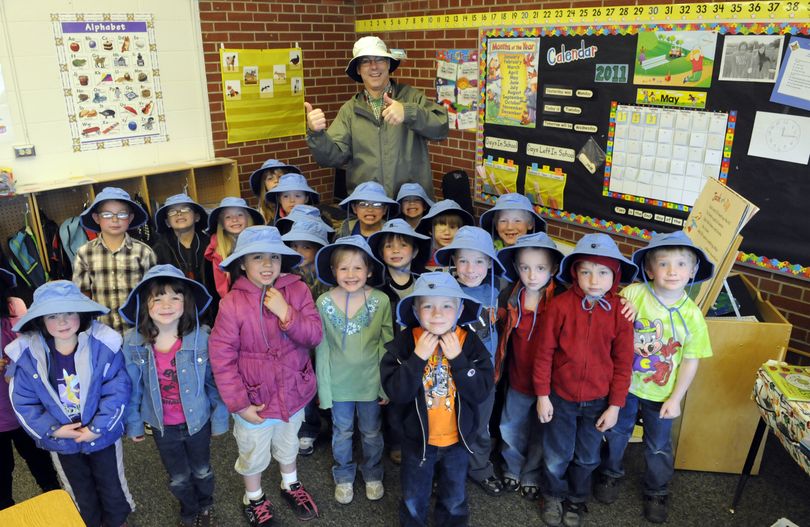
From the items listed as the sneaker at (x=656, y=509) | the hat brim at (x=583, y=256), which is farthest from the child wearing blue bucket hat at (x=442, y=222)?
the sneaker at (x=656, y=509)

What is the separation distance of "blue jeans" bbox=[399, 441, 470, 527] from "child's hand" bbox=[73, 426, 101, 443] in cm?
107

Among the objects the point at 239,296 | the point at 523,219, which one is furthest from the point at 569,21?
the point at 239,296

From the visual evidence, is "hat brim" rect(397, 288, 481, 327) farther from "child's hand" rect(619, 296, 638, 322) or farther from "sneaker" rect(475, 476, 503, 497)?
"sneaker" rect(475, 476, 503, 497)

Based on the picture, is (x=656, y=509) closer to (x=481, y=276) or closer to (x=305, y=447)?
(x=481, y=276)

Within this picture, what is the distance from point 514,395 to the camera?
2553 millimetres

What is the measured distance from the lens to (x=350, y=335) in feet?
7.95

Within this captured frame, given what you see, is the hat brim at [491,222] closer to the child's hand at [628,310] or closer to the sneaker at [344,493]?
the child's hand at [628,310]

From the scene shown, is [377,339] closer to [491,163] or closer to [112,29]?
[491,163]

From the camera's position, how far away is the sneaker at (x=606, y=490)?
253 centimetres

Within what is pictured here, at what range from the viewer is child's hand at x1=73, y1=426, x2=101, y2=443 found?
6.74 feet

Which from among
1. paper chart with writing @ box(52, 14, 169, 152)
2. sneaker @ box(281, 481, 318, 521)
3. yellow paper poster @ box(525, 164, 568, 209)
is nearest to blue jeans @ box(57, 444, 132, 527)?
sneaker @ box(281, 481, 318, 521)

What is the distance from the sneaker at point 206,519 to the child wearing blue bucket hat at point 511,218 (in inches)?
68.1

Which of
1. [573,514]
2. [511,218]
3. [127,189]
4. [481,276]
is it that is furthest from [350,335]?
[127,189]

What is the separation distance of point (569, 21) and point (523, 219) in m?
1.64
